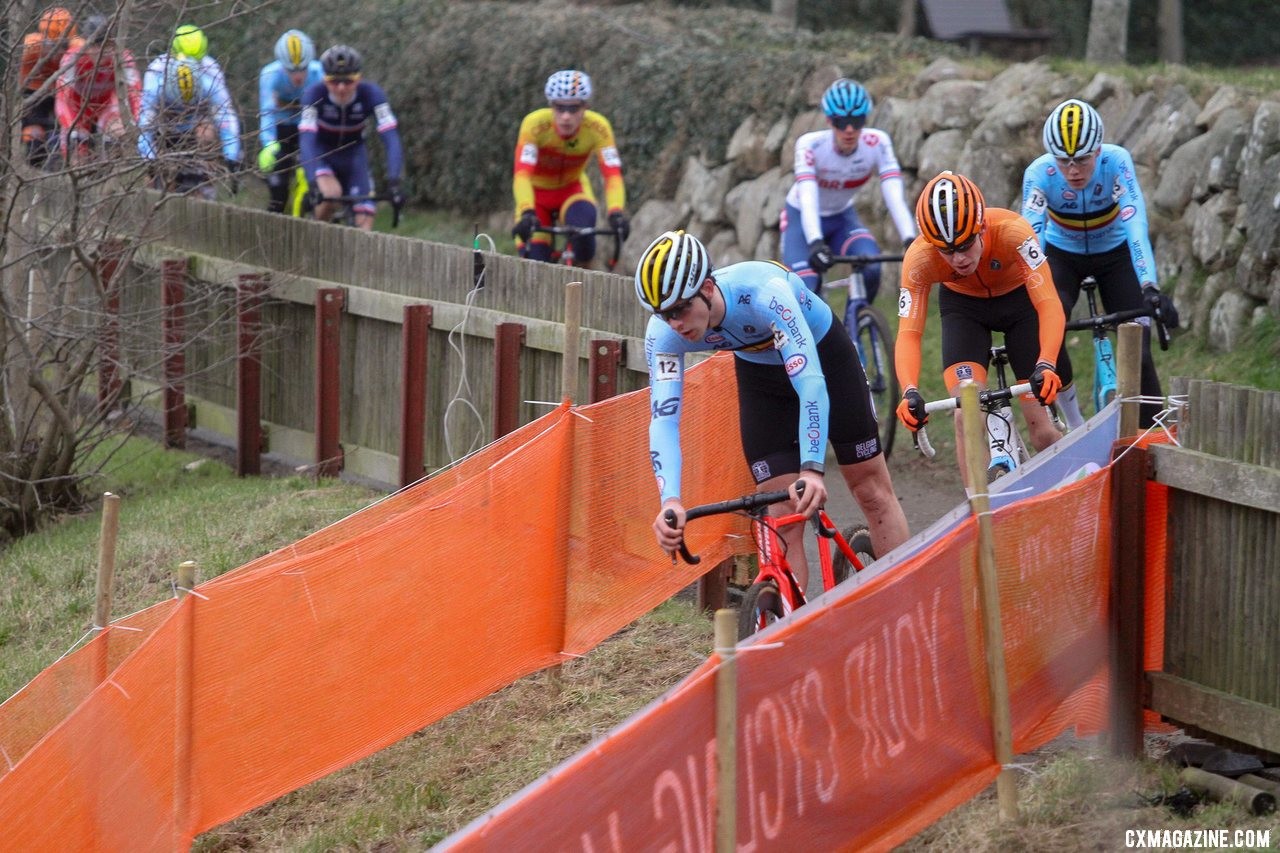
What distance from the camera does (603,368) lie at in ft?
27.2

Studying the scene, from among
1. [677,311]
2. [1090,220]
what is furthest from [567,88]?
[677,311]

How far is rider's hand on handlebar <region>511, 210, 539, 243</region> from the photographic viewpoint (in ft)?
40.4

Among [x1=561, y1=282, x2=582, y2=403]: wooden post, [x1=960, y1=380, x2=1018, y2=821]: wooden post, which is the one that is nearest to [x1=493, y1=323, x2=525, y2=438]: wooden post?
[x1=561, y1=282, x2=582, y2=403]: wooden post

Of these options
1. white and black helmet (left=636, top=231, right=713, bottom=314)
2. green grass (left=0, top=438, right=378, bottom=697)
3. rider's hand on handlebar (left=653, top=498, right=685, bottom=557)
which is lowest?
green grass (left=0, top=438, right=378, bottom=697)

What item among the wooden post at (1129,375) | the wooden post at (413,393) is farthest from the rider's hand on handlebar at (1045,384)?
the wooden post at (413,393)

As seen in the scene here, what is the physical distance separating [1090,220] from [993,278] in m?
1.50

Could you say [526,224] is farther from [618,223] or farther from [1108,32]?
[1108,32]

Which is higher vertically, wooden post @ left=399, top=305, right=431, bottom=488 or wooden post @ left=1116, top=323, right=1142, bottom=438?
wooden post @ left=1116, top=323, right=1142, bottom=438

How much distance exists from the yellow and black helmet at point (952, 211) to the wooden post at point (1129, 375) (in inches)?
53.3

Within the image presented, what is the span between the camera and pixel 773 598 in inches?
237

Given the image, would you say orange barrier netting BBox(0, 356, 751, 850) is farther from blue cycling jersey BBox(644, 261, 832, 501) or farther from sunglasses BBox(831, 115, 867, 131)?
sunglasses BBox(831, 115, 867, 131)

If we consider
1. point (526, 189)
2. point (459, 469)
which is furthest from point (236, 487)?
point (459, 469)

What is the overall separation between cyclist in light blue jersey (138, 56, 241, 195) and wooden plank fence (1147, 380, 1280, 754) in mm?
7114

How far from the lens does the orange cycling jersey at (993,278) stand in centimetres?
703
